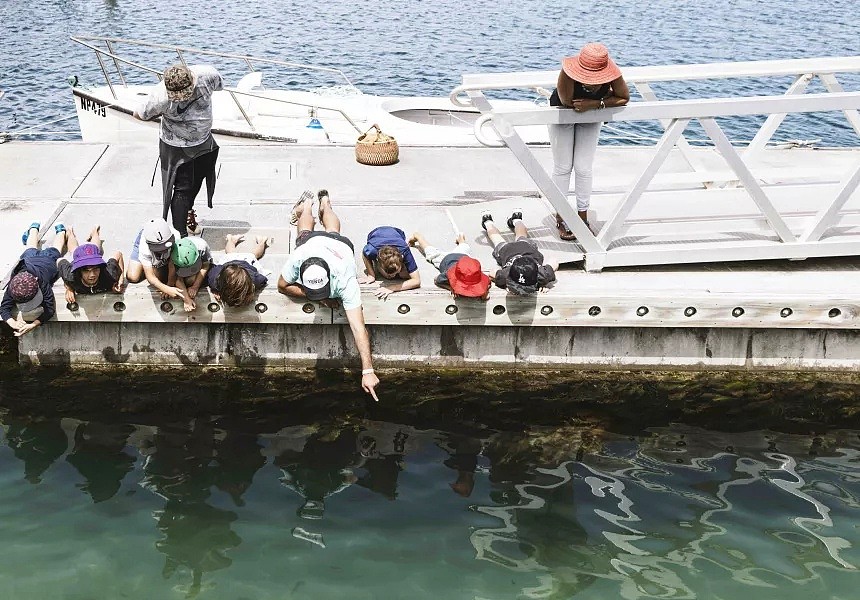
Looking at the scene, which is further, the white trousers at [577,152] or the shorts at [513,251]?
the white trousers at [577,152]

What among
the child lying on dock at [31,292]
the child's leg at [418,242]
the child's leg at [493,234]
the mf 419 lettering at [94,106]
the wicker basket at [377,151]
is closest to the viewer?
the child lying on dock at [31,292]

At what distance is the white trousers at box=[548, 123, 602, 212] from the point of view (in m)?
8.68

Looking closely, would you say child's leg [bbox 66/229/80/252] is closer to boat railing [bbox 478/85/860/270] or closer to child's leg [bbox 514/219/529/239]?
boat railing [bbox 478/85/860/270]

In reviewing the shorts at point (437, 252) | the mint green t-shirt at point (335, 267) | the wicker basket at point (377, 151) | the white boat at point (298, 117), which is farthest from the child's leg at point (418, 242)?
the white boat at point (298, 117)

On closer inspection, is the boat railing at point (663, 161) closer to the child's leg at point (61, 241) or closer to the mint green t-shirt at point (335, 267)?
the mint green t-shirt at point (335, 267)

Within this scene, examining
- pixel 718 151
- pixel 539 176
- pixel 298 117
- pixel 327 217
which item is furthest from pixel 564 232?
pixel 298 117

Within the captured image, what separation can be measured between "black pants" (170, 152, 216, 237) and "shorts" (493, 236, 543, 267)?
2781 mm

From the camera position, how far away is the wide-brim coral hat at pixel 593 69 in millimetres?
8023

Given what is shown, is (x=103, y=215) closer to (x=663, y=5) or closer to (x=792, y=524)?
(x=792, y=524)

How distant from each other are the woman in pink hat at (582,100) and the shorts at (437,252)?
1017mm

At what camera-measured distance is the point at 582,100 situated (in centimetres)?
820

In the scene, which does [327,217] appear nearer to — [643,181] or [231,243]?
[231,243]

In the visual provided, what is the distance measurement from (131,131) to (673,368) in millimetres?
10893

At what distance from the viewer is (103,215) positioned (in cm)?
967
